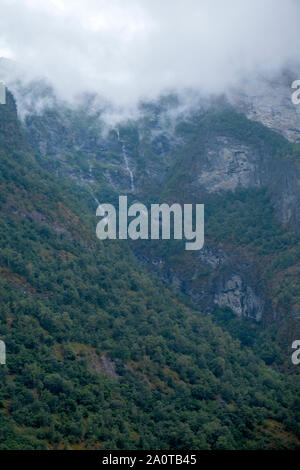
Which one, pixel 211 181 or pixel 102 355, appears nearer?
pixel 102 355

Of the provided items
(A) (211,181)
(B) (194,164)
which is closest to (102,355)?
(A) (211,181)

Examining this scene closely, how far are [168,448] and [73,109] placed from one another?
96.5 metres

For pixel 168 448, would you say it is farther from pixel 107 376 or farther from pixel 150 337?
pixel 150 337

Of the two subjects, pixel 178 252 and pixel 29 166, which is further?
pixel 178 252

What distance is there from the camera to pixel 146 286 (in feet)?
328

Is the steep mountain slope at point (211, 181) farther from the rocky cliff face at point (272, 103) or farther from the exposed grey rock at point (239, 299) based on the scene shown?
the rocky cliff face at point (272, 103)

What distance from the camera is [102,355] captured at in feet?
261

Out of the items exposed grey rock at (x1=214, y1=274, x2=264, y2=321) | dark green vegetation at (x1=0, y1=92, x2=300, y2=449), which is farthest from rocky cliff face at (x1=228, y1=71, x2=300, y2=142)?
dark green vegetation at (x1=0, y1=92, x2=300, y2=449)

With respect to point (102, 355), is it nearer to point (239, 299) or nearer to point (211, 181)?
point (239, 299)

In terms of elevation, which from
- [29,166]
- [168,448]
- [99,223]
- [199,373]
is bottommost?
[168,448]

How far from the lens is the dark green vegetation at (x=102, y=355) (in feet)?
217

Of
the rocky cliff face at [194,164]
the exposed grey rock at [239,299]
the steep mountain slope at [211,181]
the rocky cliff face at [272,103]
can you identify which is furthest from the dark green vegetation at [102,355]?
the rocky cliff face at [272,103]

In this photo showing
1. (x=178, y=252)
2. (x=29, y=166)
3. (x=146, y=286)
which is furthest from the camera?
(x=178, y=252)
